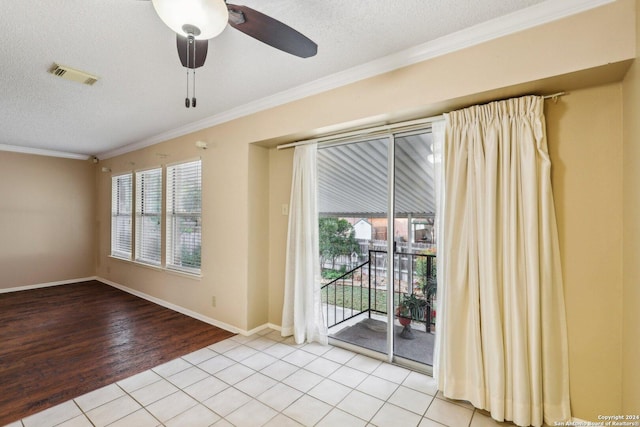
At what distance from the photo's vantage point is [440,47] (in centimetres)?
204

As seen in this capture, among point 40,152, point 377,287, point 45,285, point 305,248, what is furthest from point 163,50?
point 45,285

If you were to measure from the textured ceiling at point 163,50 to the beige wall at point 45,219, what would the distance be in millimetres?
2478

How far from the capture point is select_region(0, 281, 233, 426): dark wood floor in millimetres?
2322

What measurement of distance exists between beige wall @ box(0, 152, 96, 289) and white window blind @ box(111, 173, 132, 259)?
0.94 m

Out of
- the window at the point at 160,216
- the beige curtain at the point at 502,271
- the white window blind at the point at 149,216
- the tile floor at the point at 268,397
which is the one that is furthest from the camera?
the white window blind at the point at 149,216

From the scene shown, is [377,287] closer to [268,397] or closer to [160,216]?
[268,397]

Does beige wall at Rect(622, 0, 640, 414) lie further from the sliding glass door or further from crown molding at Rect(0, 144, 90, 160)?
crown molding at Rect(0, 144, 90, 160)

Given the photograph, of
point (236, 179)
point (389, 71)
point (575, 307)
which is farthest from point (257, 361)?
point (389, 71)

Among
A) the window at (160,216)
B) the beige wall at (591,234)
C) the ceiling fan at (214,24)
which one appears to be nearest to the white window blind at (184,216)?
the window at (160,216)

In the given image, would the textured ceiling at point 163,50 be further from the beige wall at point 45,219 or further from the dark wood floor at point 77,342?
the dark wood floor at point 77,342

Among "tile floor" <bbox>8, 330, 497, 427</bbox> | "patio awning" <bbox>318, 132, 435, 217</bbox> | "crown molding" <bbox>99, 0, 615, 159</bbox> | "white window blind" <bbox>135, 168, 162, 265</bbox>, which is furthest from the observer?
"white window blind" <bbox>135, 168, 162, 265</bbox>

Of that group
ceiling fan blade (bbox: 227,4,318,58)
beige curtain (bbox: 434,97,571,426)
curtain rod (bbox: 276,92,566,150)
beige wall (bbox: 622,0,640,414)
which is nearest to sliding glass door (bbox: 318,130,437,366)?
curtain rod (bbox: 276,92,566,150)

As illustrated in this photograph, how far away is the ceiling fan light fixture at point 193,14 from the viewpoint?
A: 3.78 feet

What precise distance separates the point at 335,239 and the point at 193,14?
242 centimetres
